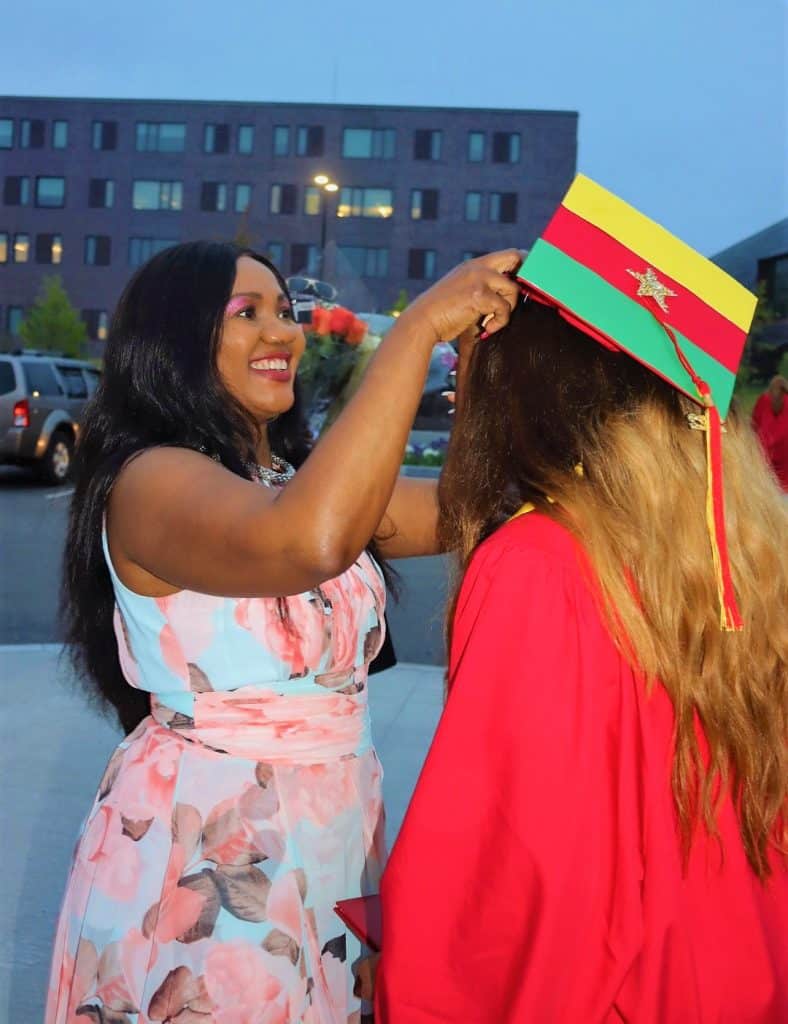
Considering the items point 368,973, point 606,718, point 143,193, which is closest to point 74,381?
point 368,973

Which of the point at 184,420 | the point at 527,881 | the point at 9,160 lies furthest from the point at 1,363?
the point at 9,160

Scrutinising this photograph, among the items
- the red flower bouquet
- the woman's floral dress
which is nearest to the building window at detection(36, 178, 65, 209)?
the red flower bouquet

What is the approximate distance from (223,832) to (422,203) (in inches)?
1961

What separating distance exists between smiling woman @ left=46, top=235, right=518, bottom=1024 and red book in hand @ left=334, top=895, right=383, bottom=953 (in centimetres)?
21

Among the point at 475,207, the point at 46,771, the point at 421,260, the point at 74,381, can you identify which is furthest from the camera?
the point at 421,260

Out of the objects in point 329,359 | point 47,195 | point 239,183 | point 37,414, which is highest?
point 239,183

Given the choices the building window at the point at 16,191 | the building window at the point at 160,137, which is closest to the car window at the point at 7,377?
the building window at the point at 160,137

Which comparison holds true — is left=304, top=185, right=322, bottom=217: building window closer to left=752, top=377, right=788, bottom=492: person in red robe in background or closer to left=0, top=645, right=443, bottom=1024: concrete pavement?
left=752, top=377, right=788, bottom=492: person in red robe in background

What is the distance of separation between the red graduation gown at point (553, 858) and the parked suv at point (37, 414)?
1386cm

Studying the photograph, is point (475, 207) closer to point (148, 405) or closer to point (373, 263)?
point (373, 263)

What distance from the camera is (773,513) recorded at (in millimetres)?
1429

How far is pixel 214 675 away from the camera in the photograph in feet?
5.87

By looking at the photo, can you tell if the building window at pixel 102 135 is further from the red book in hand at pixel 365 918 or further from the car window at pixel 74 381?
the red book in hand at pixel 365 918

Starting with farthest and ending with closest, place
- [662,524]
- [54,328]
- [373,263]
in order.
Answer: [373,263] → [54,328] → [662,524]
